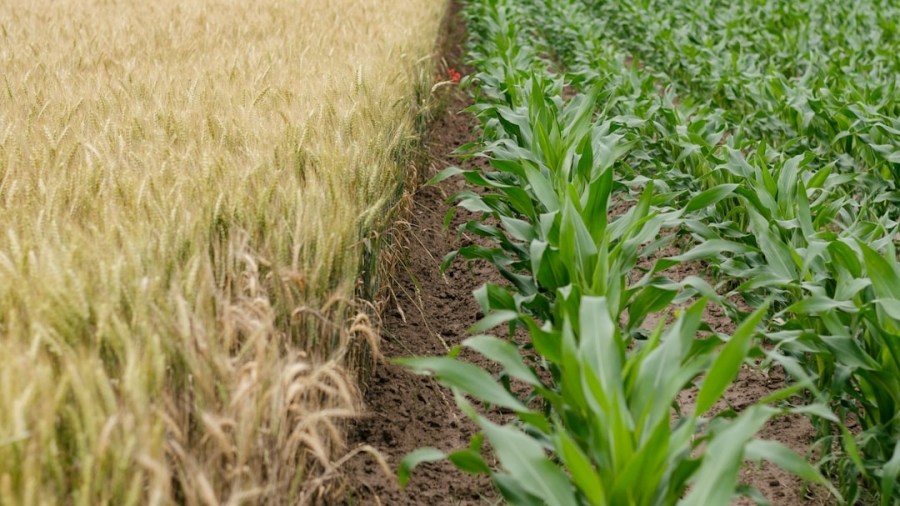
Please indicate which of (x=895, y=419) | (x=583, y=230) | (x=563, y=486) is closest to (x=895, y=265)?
(x=895, y=419)

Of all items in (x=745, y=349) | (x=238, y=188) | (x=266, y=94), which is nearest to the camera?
(x=745, y=349)

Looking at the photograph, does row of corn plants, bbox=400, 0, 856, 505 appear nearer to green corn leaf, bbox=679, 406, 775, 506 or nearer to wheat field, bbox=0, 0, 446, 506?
green corn leaf, bbox=679, 406, 775, 506

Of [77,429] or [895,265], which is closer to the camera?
[77,429]

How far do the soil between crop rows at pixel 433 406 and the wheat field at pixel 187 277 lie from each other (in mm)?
245

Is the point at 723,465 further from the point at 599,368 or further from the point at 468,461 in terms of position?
the point at 468,461

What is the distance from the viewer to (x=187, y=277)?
59.7 inches

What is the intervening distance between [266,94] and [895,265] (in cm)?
223

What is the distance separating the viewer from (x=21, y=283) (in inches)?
56.3

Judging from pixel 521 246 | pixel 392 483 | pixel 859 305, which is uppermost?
pixel 859 305

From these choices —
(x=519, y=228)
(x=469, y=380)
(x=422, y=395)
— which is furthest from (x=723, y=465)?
(x=422, y=395)

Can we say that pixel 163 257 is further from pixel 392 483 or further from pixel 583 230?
pixel 583 230

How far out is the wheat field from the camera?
1182mm

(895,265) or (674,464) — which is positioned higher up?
(895,265)

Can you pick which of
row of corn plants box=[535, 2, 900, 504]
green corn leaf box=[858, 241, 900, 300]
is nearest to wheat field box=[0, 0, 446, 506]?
row of corn plants box=[535, 2, 900, 504]
